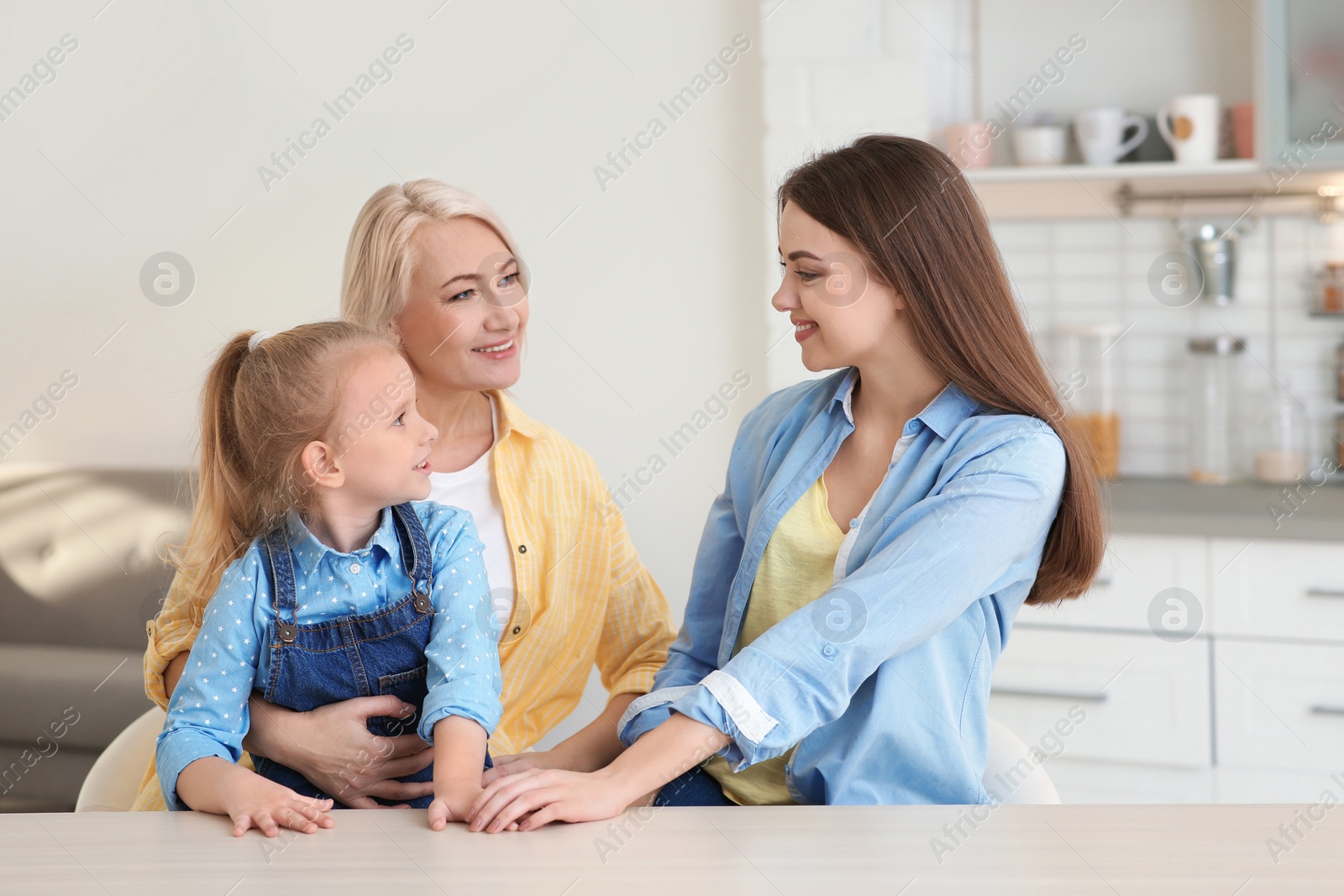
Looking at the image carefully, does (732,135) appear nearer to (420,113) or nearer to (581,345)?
(581,345)

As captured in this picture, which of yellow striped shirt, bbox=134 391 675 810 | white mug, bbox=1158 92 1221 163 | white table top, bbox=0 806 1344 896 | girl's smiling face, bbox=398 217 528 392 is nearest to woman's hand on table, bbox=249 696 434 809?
white table top, bbox=0 806 1344 896

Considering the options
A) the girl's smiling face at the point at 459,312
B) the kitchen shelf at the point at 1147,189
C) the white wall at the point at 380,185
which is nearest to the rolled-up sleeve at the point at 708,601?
the girl's smiling face at the point at 459,312

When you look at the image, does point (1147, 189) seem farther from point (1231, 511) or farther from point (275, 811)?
point (275, 811)

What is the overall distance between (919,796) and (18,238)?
263 cm

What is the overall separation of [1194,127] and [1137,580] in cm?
101

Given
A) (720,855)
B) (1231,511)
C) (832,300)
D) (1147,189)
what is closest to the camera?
(720,855)

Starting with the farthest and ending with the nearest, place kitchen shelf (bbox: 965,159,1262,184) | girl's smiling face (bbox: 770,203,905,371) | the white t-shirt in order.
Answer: kitchen shelf (bbox: 965,159,1262,184) < the white t-shirt < girl's smiling face (bbox: 770,203,905,371)

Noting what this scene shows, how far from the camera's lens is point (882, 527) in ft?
3.94

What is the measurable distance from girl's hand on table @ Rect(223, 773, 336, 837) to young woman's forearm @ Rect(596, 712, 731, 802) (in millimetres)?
234

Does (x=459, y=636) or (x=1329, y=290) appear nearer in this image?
(x=459, y=636)

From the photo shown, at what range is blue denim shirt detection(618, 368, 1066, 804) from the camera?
3.47 feet

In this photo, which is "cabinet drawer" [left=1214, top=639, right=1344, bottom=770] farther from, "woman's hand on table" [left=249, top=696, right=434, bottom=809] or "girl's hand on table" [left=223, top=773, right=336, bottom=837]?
"girl's hand on table" [left=223, top=773, right=336, bottom=837]

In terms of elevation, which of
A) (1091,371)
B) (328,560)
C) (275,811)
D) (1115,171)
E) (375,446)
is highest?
(1115,171)

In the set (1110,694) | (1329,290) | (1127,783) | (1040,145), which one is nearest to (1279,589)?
(1110,694)
